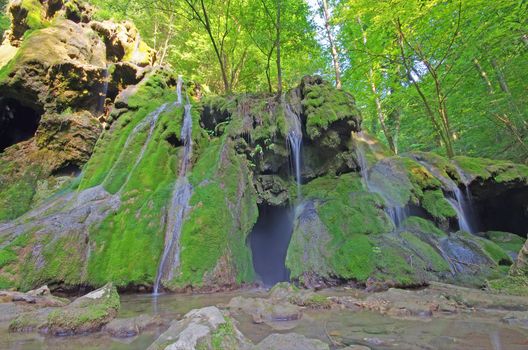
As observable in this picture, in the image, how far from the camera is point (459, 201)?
11.1 metres

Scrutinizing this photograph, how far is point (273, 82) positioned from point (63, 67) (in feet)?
38.8

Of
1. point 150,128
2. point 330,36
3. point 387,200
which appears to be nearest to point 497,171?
point 387,200

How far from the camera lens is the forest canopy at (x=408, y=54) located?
10836 mm

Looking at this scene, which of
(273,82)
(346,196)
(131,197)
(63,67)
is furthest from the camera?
(273,82)

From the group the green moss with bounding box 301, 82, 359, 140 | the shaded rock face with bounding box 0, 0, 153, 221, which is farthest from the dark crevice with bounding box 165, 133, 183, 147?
the shaded rock face with bounding box 0, 0, 153, 221

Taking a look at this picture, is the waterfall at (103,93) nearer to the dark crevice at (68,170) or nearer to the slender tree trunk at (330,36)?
the dark crevice at (68,170)

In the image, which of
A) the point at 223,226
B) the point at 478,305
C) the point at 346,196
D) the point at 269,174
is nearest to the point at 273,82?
the point at 269,174

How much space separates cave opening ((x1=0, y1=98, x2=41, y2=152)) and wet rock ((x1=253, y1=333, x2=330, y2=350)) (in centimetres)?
1533

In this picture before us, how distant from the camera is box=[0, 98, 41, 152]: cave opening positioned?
1455 centimetres

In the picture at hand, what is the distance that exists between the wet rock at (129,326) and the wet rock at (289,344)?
1.86 metres

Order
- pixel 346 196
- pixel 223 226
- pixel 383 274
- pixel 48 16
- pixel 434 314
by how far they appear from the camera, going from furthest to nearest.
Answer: pixel 48 16, pixel 346 196, pixel 223 226, pixel 383 274, pixel 434 314

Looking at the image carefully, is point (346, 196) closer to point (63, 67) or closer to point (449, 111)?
point (449, 111)

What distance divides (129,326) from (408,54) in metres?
13.2

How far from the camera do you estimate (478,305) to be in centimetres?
507
